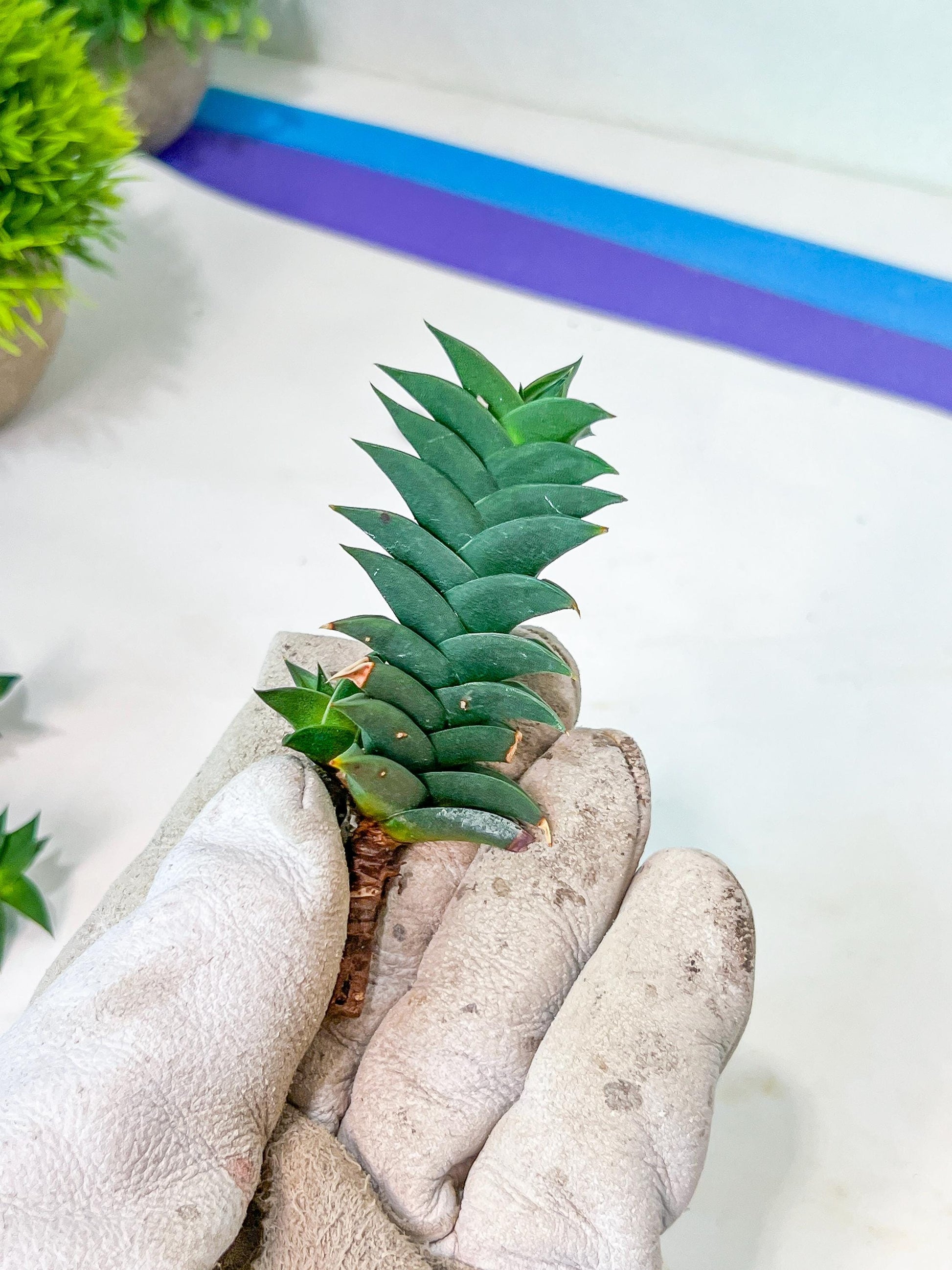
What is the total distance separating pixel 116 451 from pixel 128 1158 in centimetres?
131

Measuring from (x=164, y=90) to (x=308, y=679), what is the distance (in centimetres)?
169

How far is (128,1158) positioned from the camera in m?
0.69

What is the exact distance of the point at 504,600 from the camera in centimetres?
83

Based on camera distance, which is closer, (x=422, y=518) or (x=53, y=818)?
(x=422, y=518)

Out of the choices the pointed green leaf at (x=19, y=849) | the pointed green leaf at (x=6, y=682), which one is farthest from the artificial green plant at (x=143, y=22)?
the pointed green leaf at (x=19, y=849)

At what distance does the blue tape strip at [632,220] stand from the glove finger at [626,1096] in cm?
137

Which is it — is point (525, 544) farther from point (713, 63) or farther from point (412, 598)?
point (713, 63)

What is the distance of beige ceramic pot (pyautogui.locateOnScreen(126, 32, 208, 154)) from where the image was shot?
207cm

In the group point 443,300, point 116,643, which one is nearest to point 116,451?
point 116,643

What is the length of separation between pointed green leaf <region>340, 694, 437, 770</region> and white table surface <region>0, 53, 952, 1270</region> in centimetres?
62

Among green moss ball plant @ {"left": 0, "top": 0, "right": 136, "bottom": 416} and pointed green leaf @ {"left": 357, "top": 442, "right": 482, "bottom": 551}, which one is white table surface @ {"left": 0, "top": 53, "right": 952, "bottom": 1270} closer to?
green moss ball plant @ {"left": 0, "top": 0, "right": 136, "bottom": 416}

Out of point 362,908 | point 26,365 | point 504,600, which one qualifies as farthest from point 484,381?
point 26,365

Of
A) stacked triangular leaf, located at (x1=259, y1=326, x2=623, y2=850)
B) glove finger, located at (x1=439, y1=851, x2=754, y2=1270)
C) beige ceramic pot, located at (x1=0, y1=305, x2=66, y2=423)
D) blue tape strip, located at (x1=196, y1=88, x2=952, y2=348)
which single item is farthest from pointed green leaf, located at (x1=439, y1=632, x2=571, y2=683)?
blue tape strip, located at (x1=196, y1=88, x2=952, y2=348)

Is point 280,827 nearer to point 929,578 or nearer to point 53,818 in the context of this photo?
point 53,818
